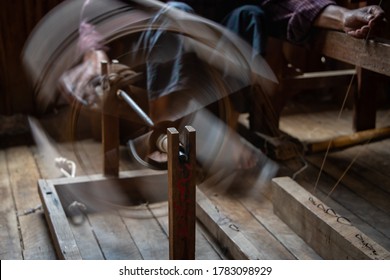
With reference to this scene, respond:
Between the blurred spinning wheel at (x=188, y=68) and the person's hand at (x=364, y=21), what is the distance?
537 mm

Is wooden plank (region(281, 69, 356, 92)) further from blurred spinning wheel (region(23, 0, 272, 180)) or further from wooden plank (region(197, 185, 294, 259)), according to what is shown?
wooden plank (region(197, 185, 294, 259))

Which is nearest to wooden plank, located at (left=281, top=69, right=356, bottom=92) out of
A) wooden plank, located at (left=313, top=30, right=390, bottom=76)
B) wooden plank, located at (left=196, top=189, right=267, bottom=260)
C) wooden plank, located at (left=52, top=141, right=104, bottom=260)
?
wooden plank, located at (left=313, top=30, right=390, bottom=76)

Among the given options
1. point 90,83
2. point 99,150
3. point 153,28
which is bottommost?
point 99,150

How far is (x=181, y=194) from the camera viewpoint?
5.35ft

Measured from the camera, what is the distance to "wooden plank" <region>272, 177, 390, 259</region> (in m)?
1.83

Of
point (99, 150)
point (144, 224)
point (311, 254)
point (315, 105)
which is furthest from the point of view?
point (315, 105)

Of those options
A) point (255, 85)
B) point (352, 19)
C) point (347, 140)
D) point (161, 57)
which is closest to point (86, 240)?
point (161, 57)

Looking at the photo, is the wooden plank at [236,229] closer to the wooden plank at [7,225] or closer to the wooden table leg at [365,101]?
the wooden plank at [7,225]

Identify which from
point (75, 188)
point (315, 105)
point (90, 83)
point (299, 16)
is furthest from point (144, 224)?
point (315, 105)

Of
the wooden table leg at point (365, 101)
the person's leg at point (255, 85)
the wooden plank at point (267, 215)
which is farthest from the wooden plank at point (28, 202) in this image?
the wooden table leg at point (365, 101)
